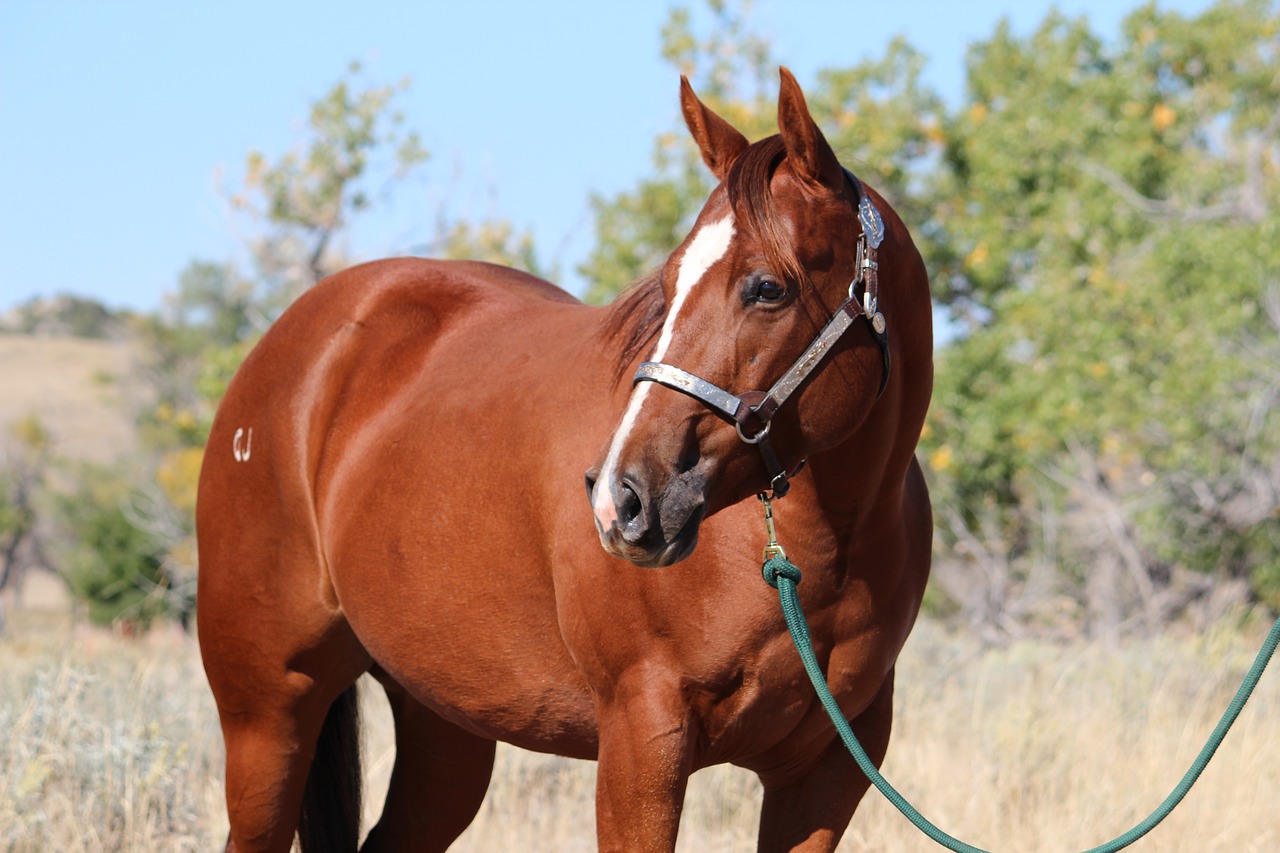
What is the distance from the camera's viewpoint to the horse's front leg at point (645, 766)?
237cm

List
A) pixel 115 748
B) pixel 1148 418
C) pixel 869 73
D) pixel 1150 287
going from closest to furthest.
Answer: pixel 115 748 < pixel 1148 418 < pixel 1150 287 < pixel 869 73

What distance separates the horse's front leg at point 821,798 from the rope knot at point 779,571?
542 mm

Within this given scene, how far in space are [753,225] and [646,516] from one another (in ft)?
1.75

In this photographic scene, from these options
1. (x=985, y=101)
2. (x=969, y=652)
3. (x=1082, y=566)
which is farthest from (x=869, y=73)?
(x=969, y=652)

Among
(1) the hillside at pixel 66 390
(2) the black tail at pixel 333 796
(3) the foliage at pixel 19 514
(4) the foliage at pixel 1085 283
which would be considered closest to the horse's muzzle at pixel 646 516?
(2) the black tail at pixel 333 796

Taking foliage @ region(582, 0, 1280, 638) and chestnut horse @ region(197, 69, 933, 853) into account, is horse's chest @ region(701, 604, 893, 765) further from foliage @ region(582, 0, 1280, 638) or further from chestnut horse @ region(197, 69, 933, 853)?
foliage @ region(582, 0, 1280, 638)

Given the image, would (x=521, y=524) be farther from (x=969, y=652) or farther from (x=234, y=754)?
(x=969, y=652)

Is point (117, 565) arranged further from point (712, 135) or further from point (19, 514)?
point (712, 135)

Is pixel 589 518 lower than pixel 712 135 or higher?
lower

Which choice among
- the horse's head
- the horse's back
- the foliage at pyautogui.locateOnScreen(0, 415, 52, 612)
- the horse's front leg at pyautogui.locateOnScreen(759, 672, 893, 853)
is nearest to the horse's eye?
the horse's head

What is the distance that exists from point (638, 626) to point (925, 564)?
2.28 ft

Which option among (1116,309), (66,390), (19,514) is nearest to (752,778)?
(1116,309)

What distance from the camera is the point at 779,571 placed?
91.4 inches

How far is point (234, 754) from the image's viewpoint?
3.54 m
